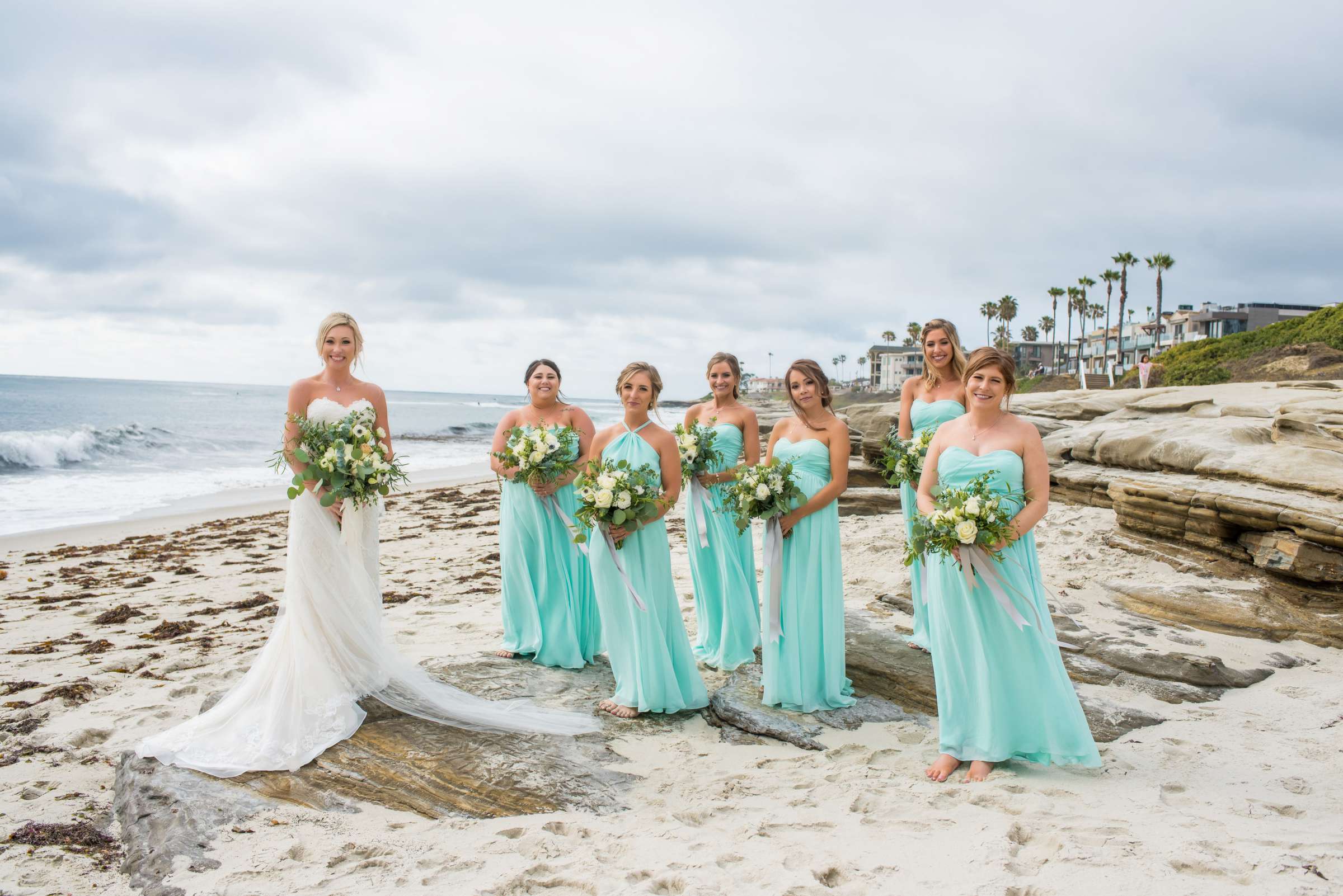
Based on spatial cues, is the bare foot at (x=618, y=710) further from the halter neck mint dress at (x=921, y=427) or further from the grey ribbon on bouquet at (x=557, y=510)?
the halter neck mint dress at (x=921, y=427)

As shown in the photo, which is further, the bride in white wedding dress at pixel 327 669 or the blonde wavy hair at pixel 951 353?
the blonde wavy hair at pixel 951 353

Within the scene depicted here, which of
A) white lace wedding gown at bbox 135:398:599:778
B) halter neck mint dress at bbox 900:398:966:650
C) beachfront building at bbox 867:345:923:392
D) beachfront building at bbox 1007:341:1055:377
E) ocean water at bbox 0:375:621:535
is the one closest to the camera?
white lace wedding gown at bbox 135:398:599:778

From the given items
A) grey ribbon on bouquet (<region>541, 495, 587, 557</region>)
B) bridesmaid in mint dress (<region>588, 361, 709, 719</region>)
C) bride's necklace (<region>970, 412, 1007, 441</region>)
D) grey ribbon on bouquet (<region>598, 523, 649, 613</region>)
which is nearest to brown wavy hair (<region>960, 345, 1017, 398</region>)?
bride's necklace (<region>970, 412, 1007, 441</region>)

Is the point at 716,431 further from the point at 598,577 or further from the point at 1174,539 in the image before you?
the point at 1174,539

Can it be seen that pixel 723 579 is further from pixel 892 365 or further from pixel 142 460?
pixel 892 365

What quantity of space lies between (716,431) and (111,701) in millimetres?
5295

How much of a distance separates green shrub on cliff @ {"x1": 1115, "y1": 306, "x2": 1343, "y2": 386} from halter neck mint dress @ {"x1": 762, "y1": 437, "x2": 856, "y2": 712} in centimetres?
2998

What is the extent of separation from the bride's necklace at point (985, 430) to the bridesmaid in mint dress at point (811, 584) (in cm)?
100

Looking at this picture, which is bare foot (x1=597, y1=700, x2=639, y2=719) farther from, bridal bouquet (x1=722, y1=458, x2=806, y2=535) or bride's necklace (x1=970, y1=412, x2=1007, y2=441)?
bride's necklace (x1=970, y1=412, x2=1007, y2=441)

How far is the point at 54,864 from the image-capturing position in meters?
3.85

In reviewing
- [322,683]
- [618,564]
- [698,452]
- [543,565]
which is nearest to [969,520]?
[618,564]

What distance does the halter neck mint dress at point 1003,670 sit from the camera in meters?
4.60

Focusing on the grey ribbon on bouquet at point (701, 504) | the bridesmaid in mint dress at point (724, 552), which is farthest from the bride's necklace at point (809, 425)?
the grey ribbon on bouquet at point (701, 504)

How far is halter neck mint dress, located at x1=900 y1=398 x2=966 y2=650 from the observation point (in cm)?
679
